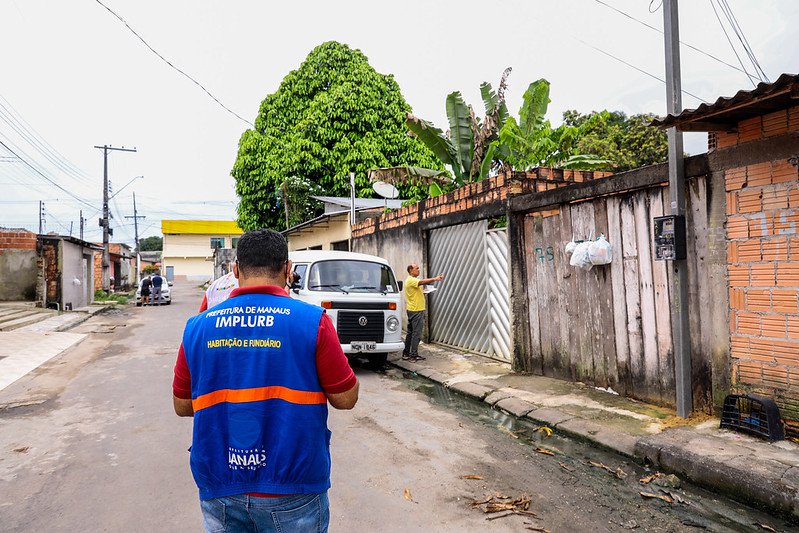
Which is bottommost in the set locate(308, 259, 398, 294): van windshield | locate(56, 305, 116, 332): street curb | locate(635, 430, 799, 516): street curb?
locate(635, 430, 799, 516): street curb

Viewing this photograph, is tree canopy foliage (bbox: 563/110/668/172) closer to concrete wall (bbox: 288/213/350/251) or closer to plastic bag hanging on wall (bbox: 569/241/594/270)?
concrete wall (bbox: 288/213/350/251)

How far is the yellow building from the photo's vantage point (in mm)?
56656

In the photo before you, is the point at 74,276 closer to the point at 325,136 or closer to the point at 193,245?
the point at 325,136

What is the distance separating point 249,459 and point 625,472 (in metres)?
3.67

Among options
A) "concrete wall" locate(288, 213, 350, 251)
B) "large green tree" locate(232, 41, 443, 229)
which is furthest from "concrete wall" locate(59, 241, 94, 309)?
"concrete wall" locate(288, 213, 350, 251)

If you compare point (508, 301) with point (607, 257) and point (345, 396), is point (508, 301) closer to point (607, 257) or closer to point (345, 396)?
point (607, 257)

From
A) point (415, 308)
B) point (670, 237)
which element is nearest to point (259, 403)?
point (670, 237)

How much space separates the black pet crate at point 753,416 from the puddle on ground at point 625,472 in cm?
100

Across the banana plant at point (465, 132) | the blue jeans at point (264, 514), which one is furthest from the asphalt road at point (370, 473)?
the banana plant at point (465, 132)

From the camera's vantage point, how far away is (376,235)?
14219mm

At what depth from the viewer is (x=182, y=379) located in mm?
1968

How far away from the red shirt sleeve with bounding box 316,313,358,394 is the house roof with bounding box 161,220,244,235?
56468 millimetres

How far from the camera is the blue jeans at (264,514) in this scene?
1782 mm

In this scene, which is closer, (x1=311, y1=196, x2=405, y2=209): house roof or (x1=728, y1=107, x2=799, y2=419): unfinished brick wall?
(x1=728, y1=107, x2=799, y2=419): unfinished brick wall
